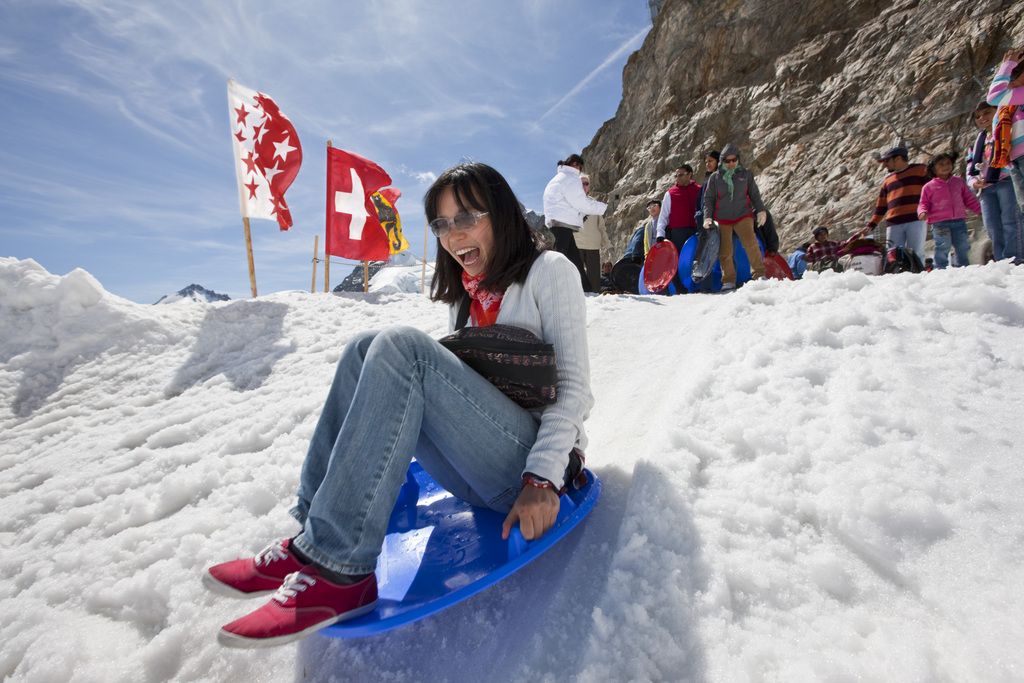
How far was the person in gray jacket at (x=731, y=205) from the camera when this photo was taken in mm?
6227

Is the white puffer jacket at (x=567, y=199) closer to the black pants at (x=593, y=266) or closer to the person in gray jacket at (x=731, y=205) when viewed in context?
the black pants at (x=593, y=266)

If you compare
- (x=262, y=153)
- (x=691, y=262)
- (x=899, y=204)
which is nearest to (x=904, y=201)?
(x=899, y=204)

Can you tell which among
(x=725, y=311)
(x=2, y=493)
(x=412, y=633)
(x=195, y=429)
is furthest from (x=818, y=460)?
(x=2, y=493)

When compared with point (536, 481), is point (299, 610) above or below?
below

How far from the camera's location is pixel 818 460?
1593mm

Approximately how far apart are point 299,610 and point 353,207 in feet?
27.4

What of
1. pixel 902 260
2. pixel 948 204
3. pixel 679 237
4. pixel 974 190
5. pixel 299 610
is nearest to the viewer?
pixel 299 610

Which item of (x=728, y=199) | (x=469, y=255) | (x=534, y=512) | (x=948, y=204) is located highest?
(x=728, y=199)

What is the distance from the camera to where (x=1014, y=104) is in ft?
13.4

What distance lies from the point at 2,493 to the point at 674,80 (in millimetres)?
27015

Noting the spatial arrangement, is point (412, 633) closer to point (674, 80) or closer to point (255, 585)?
point (255, 585)

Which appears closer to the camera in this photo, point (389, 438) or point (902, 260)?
point (389, 438)

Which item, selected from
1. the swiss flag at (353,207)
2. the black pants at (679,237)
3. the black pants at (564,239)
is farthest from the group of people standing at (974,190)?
the swiss flag at (353,207)

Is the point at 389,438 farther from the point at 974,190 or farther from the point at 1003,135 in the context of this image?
the point at 974,190
